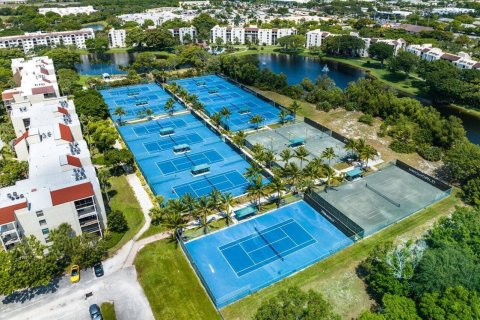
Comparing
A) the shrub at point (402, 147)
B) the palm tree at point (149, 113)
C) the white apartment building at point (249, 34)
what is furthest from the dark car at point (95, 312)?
the white apartment building at point (249, 34)

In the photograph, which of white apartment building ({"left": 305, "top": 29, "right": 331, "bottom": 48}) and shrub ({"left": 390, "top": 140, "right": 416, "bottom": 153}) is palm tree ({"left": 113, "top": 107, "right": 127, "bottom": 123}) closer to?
shrub ({"left": 390, "top": 140, "right": 416, "bottom": 153})

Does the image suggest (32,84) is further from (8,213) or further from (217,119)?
(8,213)

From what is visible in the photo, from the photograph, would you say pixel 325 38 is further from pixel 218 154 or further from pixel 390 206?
pixel 390 206

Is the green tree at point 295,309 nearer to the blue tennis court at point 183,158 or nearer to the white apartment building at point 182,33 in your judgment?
the blue tennis court at point 183,158

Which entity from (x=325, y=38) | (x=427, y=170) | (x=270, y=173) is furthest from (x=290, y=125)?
(x=325, y=38)

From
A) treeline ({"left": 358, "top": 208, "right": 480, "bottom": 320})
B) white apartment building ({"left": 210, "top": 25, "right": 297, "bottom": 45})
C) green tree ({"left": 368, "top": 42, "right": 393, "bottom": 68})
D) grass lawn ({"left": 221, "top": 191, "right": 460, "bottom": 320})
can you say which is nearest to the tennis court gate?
grass lawn ({"left": 221, "top": 191, "right": 460, "bottom": 320})
